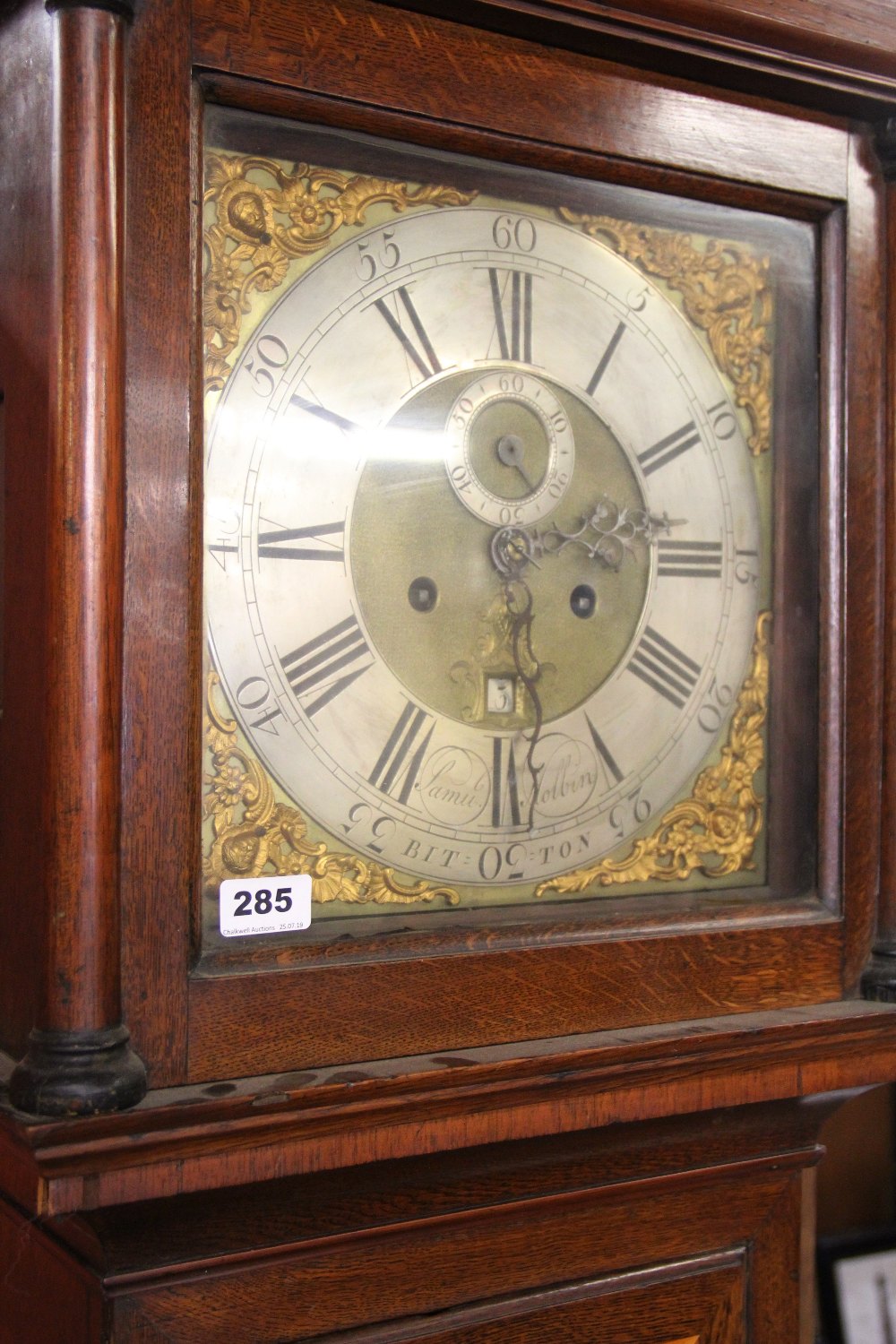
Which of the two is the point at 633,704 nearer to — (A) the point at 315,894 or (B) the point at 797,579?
(B) the point at 797,579

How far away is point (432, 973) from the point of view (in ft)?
3.20

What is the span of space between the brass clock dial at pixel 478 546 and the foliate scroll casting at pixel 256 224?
0.02 metres

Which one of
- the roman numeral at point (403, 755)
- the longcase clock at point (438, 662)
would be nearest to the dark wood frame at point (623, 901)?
the longcase clock at point (438, 662)

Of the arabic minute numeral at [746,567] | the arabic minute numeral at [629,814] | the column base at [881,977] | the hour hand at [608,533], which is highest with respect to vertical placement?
the hour hand at [608,533]

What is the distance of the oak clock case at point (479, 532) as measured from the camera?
38.0 inches

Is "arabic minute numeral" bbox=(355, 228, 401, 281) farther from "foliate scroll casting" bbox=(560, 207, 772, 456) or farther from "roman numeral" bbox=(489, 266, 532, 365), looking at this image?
"foliate scroll casting" bbox=(560, 207, 772, 456)

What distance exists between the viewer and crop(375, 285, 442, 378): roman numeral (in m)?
1.03

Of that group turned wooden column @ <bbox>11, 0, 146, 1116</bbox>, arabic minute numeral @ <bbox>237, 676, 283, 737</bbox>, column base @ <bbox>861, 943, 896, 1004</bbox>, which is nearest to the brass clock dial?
arabic minute numeral @ <bbox>237, 676, 283, 737</bbox>

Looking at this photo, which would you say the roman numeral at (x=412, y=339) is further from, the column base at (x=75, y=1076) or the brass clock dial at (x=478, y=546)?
the column base at (x=75, y=1076)

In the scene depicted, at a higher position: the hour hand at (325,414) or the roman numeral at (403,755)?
the hour hand at (325,414)

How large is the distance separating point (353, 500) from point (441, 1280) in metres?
0.57

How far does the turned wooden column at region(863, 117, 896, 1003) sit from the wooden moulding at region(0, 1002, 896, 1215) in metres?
0.04

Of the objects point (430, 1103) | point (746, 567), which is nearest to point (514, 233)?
point (746, 567)

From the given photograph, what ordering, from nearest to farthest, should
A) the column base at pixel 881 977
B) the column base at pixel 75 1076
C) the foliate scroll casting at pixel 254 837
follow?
the column base at pixel 75 1076
the foliate scroll casting at pixel 254 837
the column base at pixel 881 977
